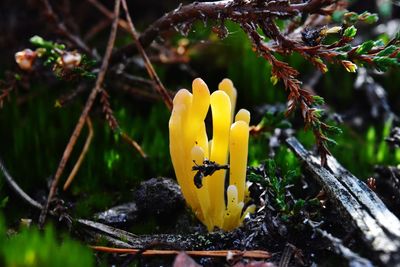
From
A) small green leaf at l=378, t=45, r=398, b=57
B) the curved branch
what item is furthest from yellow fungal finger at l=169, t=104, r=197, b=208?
small green leaf at l=378, t=45, r=398, b=57

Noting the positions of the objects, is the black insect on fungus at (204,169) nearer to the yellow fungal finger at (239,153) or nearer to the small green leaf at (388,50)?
the yellow fungal finger at (239,153)

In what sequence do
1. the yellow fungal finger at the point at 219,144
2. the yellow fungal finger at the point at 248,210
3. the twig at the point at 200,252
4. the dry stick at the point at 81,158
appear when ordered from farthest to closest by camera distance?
the dry stick at the point at 81,158
the yellow fungal finger at the point at 248,210
the yellow fungal finger at the point at 219,144
the twig at the point at 200,252

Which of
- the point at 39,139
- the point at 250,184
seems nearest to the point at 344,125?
the point at 250,184

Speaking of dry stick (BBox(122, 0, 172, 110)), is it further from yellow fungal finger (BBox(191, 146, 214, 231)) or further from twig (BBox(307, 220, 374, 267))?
twig (BBox(307, 220, 374, 267))

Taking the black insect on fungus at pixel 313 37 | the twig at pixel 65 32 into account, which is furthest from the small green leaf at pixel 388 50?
the twig at pixel 65 32

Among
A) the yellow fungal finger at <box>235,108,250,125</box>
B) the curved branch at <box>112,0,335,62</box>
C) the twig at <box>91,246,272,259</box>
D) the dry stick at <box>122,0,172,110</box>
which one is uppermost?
the curved branch at <box>112,0,335,62</box>

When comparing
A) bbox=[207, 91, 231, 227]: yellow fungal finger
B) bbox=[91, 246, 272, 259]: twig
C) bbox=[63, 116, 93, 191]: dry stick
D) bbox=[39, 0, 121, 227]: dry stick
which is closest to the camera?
bbox=[91, 246, 272, 259]: twig

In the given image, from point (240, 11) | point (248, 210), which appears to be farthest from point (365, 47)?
point (248, 210)

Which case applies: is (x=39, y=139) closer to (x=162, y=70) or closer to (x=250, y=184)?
(x=162, y=70)
